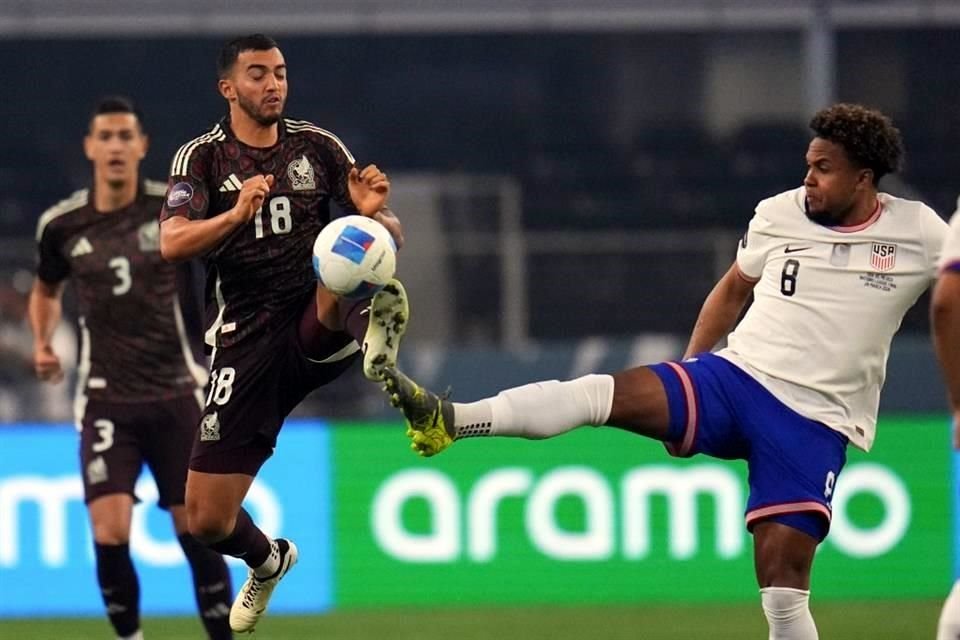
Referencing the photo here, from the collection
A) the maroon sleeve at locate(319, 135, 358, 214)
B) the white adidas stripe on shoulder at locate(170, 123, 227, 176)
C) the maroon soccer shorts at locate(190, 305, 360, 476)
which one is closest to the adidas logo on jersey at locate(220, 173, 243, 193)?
the white adidas stripe on shoulder at locate(170, 123, 227, 176)

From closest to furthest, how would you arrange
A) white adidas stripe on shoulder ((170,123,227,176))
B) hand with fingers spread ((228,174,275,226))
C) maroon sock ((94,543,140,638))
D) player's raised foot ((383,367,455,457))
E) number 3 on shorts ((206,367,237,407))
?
player's raised foot ((383,367,455,457))
hand with fingers spread ((228,174,275,226))
white adidas stripe on shoulder ((170,123,227,176))
number 3 on shorts ((206,367,237,407))
maroon sock ((94,543,140,638))

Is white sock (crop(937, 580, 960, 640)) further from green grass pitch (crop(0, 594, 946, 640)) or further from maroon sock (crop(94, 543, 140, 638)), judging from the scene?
green grass pitch (crop(0, 594, 946, 640))

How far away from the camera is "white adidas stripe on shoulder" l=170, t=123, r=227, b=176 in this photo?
22.5 ft

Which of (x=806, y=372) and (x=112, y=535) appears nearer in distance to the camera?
(x=806, y=372)

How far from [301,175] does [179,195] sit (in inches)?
19.0

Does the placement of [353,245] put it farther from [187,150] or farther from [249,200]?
[187,150]

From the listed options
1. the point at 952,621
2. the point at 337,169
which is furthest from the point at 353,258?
the point at 952,621

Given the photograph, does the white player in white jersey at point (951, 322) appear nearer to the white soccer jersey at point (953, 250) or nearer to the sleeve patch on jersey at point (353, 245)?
the white soccer jersey at point (953, 250)

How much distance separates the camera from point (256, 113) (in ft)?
22.8

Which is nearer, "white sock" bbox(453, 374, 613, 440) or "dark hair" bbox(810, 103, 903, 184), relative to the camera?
"white sock" bbox(453, 374, 613, 440)

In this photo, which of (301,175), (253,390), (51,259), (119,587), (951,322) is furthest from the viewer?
(51,259)

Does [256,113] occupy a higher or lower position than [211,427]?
higher

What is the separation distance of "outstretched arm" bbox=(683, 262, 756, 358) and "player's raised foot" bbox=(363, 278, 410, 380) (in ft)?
3.62

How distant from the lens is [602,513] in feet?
37.7
